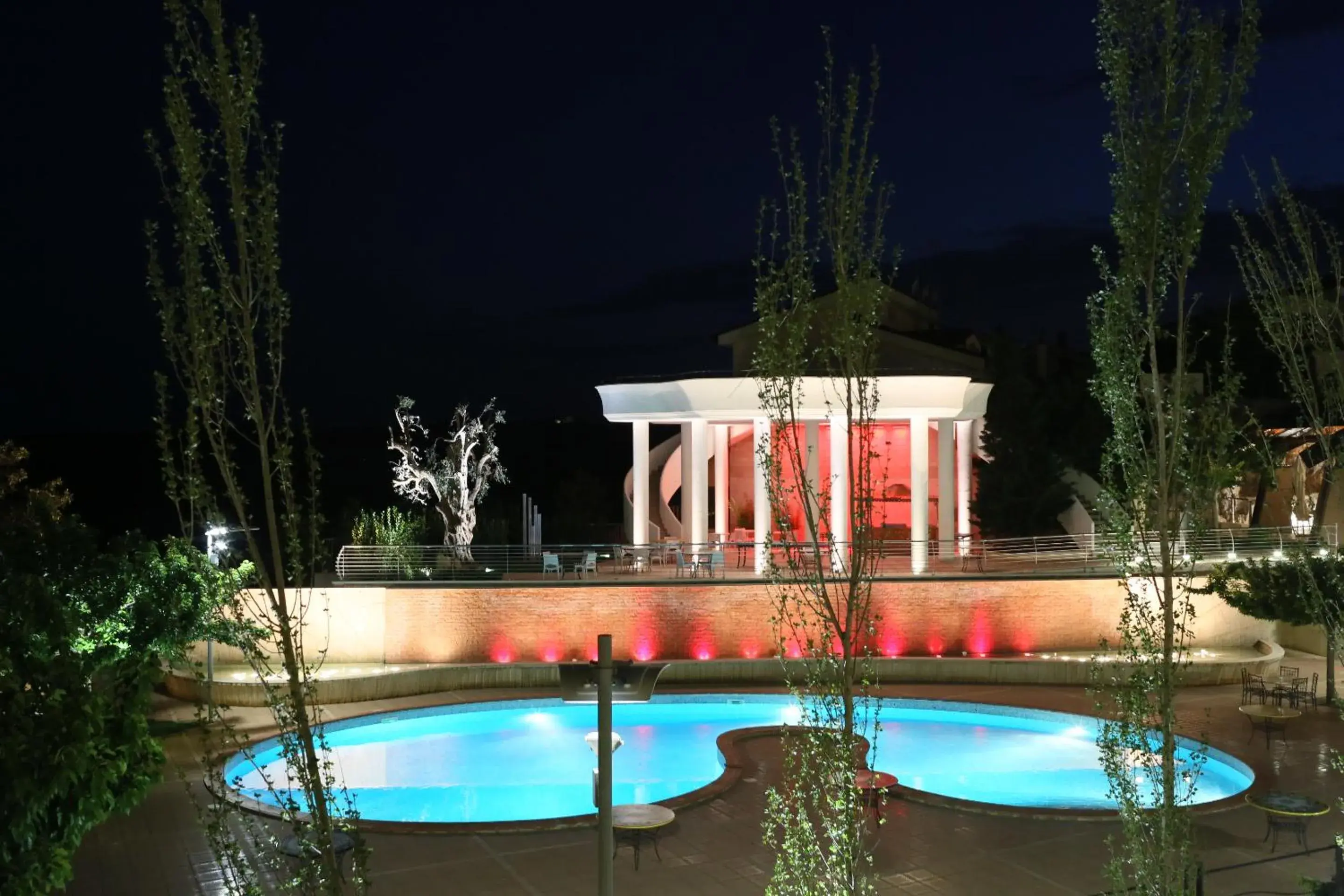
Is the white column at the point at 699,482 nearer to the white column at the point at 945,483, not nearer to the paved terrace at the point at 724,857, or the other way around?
the white column at the point at 945,483

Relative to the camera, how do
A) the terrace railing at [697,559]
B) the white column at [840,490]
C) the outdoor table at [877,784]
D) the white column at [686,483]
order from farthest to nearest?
the white column at [686,483]
the white column at [840,490]
the terrace railing at [697,559]
the outdoor table at [877,784]

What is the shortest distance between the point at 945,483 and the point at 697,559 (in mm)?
5455

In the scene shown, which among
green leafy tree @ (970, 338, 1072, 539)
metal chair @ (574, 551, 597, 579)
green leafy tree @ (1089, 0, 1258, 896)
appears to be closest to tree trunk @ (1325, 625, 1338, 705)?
green leafy tree @ (1089, 0, 1258, 896)

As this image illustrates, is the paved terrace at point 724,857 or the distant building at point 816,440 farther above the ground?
the distant building at point 816,440

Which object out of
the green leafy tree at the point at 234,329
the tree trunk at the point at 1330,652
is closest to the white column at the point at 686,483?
the tree trunk at the point at 1330,652

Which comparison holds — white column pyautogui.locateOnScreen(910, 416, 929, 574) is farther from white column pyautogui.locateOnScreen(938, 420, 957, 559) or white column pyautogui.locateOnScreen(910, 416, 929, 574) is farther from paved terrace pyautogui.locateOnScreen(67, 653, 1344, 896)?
paved terrace pyautogui.locateOnScreen(67, 653, 1344, 896)

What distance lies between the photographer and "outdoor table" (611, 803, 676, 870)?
10.7m

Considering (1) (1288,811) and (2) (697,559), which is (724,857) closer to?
(1) (1288,811)

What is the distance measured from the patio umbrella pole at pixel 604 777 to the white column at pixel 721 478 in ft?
72.4

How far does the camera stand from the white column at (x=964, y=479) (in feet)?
88.5

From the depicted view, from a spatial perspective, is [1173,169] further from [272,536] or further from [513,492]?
[513,492]

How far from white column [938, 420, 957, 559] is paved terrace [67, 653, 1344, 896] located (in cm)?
1063

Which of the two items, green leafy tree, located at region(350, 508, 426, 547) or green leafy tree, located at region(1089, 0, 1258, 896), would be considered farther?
green leafy tree, located at region(350, 508, 426, 547)

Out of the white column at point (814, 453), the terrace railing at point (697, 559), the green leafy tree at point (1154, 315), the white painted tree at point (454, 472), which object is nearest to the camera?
the green leafy tree at point (1154, 315)
